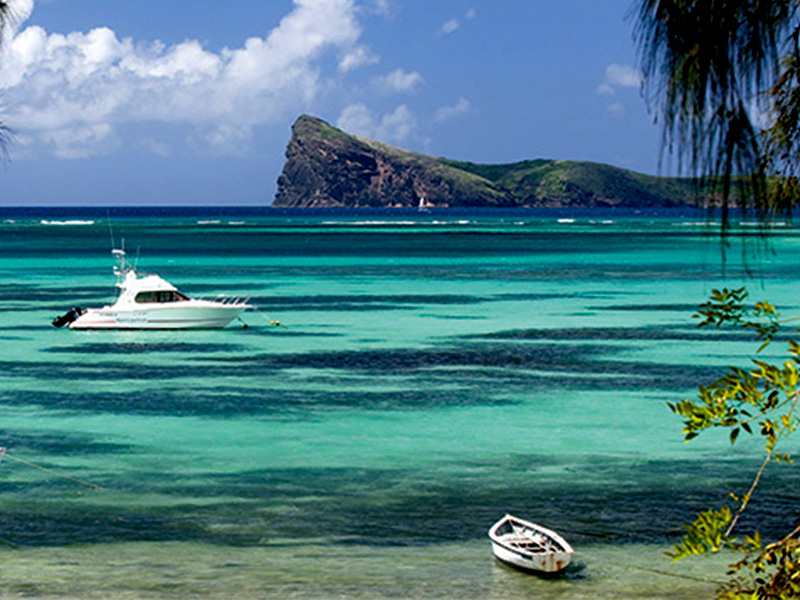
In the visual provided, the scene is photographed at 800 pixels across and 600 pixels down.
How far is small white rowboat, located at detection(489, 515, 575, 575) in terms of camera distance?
14.1 metres

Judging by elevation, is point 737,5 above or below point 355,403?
above

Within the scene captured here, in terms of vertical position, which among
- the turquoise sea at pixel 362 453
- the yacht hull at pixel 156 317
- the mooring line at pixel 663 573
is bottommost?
the mooring line at pixel 663 573

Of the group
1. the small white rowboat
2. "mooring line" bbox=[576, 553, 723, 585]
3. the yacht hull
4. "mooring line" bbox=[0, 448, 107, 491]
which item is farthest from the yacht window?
"mooring line" bbox=[576, 553, 723, 585]

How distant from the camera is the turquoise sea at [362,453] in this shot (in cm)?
1445

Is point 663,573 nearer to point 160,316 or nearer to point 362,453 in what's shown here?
point 362,453

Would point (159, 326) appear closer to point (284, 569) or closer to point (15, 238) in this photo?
point (284, 569)

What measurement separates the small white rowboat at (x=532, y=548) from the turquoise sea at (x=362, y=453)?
17cm

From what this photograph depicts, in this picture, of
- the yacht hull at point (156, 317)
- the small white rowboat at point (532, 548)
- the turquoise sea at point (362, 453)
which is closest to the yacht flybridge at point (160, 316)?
the yacht hull at point (156, 317)

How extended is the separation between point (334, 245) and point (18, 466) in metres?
90.8

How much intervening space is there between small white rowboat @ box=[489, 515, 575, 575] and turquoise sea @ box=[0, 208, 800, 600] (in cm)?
17

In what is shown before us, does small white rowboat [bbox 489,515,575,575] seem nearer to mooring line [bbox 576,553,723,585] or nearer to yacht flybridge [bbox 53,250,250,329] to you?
mooring line [bbox 576,553,723,585]

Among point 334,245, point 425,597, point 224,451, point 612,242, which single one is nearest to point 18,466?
point 224,451

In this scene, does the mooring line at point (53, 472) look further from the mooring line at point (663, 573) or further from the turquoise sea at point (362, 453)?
the mooring line at point (663, 573)

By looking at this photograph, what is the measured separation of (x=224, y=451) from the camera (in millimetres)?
21078
